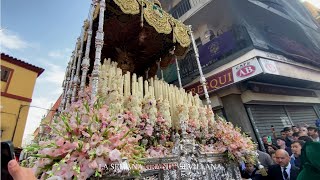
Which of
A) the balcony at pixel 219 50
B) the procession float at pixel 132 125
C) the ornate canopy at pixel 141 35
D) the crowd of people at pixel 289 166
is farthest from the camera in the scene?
the balcony at pixel 219 50

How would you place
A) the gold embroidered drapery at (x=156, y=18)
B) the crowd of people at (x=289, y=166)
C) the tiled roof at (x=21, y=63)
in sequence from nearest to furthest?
the crowd of people at (x=289, y=166) → the gold embroidered drapery at (x=156, y=18) → the tiled roof at (x=21, y=63)

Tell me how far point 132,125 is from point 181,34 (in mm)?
3879

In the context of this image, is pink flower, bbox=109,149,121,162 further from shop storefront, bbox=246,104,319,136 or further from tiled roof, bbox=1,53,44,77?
tiled roof, bbox=1,53,44,77

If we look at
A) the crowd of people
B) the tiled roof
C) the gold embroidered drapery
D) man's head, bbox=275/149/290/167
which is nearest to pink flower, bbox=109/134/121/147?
the crowd of people

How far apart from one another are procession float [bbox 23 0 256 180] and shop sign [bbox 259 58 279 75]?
11.3 feet

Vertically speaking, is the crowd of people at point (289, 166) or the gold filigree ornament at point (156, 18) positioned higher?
the gold filigree ornament at point (156, 18)

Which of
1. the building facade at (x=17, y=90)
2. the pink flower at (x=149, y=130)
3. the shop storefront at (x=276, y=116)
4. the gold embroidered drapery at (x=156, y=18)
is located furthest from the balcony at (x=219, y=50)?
the building facade at (x=17, y=90)

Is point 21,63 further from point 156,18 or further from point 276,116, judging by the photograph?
point 276,116

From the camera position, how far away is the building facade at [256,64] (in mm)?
7906

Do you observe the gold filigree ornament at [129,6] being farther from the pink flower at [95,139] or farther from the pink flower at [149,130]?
the pink flower at [95,139]

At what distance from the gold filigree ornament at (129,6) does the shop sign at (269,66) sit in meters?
5.53

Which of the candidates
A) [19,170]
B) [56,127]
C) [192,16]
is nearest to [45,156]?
[56,127]

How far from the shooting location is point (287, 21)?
444 inches

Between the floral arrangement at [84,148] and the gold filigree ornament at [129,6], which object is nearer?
the floral arrangement at [84,148]
